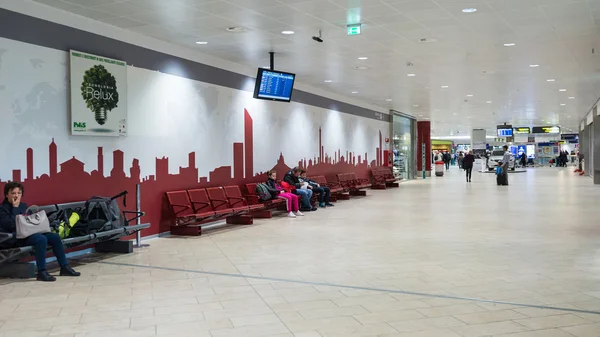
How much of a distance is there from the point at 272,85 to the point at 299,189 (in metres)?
3.01

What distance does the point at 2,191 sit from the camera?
21.2ft

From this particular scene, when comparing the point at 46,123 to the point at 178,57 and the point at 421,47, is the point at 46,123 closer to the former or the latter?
the point at 178,57

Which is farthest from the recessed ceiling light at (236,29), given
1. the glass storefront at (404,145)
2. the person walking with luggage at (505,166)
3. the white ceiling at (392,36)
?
the glass storefront at (404,145)

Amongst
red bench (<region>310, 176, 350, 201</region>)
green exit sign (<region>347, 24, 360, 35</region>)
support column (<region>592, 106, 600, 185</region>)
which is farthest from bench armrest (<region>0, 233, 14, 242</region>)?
support column (<region>592, 106, 600, 185</region>)

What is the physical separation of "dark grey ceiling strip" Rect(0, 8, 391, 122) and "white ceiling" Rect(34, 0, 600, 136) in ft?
0.99

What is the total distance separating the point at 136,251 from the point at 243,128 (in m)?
4.66

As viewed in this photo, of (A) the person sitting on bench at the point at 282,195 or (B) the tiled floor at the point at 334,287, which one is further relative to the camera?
(A) the person sitting on bench at the point at 282,195

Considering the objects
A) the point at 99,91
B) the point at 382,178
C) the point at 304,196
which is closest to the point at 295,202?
the point at 304,196

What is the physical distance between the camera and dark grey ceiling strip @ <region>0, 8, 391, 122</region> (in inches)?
263

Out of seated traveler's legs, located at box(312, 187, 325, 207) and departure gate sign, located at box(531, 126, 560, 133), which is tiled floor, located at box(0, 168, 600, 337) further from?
departure gate sign, located at box(531, 126, 560, 133)

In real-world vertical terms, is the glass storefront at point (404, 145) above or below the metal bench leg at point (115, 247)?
above

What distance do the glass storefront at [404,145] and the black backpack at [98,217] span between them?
18836 mm

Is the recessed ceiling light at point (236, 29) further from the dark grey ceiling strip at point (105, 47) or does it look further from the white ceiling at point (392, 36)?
the dark grey ceiling strip at point (105, 47)

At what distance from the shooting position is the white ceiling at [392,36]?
7305mm
